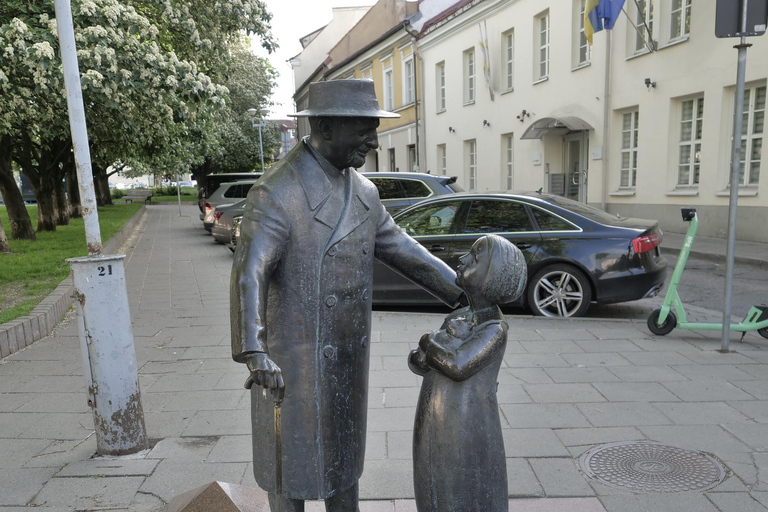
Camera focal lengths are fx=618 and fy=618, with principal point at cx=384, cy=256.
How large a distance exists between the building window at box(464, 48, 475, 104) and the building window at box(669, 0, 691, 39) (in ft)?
33.7

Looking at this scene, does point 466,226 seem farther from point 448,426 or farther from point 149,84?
point 448,426

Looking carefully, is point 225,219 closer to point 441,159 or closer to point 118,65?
point 118,65

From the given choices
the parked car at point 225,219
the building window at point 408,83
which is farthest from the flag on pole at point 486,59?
the parked car at point 225,219

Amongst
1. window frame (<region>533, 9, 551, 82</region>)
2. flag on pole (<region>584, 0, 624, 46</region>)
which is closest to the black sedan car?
flag on pole (<region>584, 0, 624, 46</region>)

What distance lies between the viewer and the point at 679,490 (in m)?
3.20

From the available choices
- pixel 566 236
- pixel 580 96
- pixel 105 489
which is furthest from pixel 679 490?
pixel 580 96

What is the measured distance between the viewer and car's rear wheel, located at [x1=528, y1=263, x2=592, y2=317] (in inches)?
279

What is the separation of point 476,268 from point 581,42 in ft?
58.5

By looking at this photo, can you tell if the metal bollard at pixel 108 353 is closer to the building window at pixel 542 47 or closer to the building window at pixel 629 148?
the building window at pixel 629 148

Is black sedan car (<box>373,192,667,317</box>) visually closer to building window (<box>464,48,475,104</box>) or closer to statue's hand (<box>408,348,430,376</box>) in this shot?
statue's hand (<box>408,348,430,376</box>)

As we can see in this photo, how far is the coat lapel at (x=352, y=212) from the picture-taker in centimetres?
198

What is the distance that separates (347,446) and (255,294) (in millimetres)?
642

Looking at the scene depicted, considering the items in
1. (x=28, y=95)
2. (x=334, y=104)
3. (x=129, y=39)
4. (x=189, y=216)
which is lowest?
(x=189, y=216)

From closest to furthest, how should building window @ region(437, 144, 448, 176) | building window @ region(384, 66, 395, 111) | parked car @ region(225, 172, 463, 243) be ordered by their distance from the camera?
parked car @ region(225, 172, 463, 243) < building window @ region(437, 144, 448, 176) < building window @ region(384, 66, 395, 111)
